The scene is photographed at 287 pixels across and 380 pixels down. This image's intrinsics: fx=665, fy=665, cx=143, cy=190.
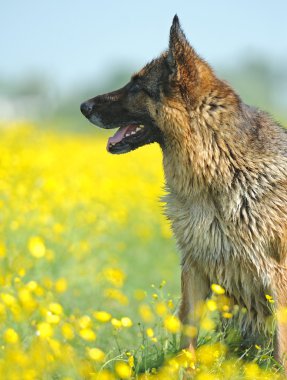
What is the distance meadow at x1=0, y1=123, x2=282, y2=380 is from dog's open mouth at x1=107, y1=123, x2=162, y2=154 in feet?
1.81

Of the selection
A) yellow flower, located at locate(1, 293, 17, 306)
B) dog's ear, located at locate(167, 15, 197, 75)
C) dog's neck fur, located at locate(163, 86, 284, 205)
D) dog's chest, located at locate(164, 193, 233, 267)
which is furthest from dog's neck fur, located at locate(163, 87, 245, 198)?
yellow flower, located at locate(1, 293, 17, 306)

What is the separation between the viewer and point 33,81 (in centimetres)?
7612

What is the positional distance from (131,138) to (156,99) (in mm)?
380

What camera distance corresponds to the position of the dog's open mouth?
4812 millimetres

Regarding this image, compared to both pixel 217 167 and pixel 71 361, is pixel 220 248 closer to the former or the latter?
pixel 217 167

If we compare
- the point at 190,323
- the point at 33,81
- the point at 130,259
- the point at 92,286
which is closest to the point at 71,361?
the point at 190,323

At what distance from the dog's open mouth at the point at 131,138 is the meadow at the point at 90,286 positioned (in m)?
0.55

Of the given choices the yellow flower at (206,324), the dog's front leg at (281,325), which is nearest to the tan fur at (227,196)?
the dog's front leg at (281,325)

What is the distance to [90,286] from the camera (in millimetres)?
6938

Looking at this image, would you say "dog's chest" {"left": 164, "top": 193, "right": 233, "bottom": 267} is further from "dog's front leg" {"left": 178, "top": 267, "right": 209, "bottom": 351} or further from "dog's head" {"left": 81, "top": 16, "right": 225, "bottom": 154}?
"dog's head" {"left": 81, "top": 16, "right": 225, "bottom": 154}

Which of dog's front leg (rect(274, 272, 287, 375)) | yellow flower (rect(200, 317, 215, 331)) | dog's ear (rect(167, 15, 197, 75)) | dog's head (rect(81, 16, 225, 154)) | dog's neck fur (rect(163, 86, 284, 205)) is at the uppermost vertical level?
dog's ear (rect(167, 15, 197, 75))

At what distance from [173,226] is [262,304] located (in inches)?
32.4

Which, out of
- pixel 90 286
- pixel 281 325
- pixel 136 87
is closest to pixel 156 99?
pixel 136 87

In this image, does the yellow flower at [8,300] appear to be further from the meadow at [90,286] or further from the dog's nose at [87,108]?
the dog's nose at [87,108]
